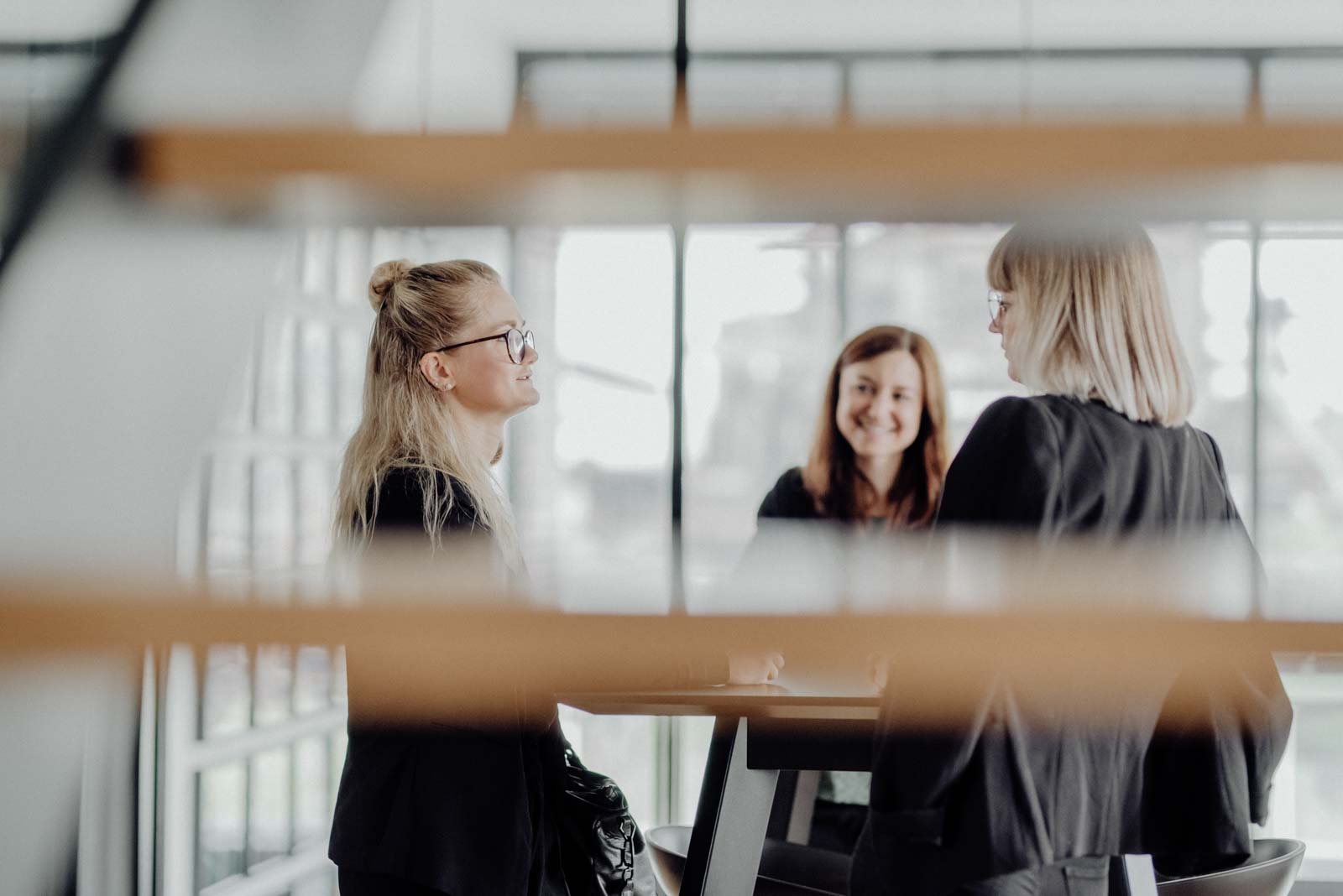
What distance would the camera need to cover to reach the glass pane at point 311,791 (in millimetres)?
3385

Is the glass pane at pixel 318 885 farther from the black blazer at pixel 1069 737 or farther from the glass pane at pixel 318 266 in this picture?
the black blazer at pixel 1069 737

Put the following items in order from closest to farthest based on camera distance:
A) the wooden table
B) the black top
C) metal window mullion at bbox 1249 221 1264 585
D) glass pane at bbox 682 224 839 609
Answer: the black top < the wooden table < metal window mullion at bbox 1249 221 1264 585 < glass pane at bbox 682 224 839 609

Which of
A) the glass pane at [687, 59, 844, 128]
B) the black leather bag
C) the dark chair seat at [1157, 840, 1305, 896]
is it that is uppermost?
the glass pane at [687, 59, 844, 128]

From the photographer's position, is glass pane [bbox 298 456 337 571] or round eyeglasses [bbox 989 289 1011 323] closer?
round eyeglasses [bbox 989 289 1011 323]

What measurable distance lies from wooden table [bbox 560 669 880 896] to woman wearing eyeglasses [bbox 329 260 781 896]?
0.16 meters

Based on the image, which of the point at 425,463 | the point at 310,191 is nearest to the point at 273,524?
the point at 425,463

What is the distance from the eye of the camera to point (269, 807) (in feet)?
10.6

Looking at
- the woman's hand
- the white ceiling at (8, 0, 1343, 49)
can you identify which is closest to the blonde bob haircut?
the woman's hand

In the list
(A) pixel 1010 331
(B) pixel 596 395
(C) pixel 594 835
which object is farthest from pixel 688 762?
(A) pixel 1010 331

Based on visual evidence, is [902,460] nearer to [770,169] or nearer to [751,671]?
[751,671]

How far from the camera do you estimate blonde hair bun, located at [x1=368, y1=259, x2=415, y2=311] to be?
1.69m

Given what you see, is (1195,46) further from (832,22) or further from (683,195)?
(683,195)

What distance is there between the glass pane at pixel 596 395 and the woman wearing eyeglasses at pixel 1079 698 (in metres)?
5.61

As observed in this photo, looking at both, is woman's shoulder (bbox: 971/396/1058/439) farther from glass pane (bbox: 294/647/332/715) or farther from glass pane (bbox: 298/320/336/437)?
glass pane (bbox: 298/320/336/437)
